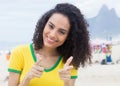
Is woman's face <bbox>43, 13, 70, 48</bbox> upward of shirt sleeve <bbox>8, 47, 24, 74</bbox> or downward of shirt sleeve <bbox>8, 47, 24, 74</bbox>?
upward

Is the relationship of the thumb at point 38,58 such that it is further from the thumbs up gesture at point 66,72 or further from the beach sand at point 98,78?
the beach sand at point 98,78

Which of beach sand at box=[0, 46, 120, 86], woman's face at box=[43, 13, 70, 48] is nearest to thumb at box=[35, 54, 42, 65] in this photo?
woman's face at box=[43, 13, 70, 48]

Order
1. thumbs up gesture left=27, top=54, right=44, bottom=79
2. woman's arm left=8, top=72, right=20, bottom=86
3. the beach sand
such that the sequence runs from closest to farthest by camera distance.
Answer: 1. thumbs up gesture left=27, top=54, right=44, bottom=79
2. woman's arm left=8, top=72, right=20, bottom=86
3. the beach sand

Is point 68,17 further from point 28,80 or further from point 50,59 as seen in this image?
point 28,80

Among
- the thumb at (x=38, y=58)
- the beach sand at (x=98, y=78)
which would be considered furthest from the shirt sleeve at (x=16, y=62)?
the beach sand at (x=98, y=78)

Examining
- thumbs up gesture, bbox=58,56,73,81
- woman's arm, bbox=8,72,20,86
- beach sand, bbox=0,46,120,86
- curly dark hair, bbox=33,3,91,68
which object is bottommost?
beach sand, bbox=0,46,120,86

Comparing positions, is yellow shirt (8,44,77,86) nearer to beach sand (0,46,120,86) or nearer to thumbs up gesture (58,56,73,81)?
thumbs up gesture (58,56,73,81)

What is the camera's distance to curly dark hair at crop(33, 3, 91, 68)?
293 cm

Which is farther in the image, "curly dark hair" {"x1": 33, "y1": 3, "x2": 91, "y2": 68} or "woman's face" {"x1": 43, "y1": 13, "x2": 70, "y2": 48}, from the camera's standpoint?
"curly dark hair" {"x1": 33, "y1": 3, "x2": 91, "y2": 68}

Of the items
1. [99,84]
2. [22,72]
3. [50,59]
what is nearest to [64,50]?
[50,59]

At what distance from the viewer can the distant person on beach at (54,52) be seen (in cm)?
280

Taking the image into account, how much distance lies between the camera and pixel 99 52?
17656 millimetres

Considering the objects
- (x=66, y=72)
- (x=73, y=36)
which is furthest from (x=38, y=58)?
(x=73, y=36)

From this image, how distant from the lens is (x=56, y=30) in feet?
9.22
